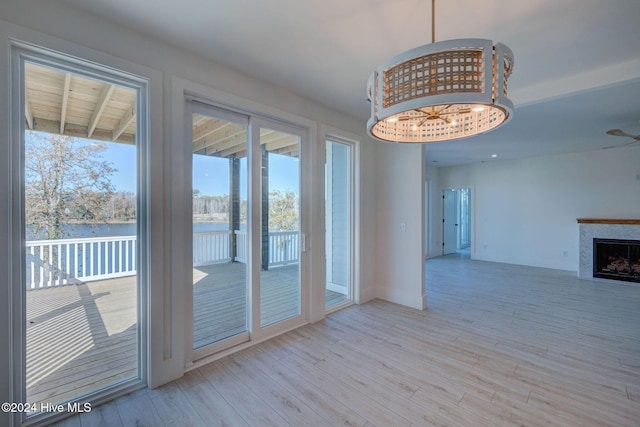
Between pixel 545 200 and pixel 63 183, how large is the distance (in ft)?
27.2

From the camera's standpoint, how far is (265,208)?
292cm

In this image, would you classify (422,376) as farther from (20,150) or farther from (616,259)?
(616,259)

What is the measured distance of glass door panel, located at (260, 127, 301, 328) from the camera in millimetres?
2914

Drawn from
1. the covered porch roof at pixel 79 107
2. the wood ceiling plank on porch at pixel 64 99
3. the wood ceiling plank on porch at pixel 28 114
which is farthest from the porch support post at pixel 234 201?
the wood ceiling plank on porch at pixel 28 114

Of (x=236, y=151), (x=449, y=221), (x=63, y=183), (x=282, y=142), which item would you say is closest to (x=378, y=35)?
(x=282, y=142)

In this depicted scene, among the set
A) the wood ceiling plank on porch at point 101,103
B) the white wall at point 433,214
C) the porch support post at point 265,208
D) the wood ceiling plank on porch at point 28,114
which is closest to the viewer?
the wood ceiling plank on porch at point 28,114

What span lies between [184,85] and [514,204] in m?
7.52

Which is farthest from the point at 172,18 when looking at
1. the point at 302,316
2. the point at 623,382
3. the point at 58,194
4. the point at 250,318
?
the point at 623,382

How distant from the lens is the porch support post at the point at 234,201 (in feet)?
8.78

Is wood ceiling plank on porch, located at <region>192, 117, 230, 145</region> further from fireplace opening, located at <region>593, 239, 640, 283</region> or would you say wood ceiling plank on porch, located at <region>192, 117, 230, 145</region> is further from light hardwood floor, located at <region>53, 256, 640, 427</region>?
fireplace opening, located at <region>593, 239, 640, 283</region>

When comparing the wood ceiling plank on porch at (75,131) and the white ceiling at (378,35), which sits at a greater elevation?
the white ceiling at (378,35)

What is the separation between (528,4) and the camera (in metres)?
1.71

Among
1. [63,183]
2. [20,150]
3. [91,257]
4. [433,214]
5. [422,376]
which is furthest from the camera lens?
[433,214]

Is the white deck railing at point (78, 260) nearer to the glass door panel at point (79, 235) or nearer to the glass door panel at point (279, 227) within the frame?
the glass door panel at point (79, 235)
